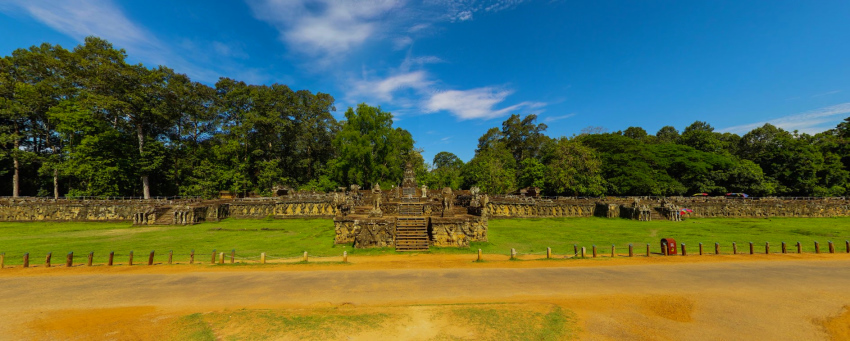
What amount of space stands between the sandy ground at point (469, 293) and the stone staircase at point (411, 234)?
9.67 feet

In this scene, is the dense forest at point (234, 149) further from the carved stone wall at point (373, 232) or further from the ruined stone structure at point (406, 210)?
the carved stone wall at point (373, 232)

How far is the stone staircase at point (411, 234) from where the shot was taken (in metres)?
16.8

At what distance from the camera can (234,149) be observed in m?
40.8

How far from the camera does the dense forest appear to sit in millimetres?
34469

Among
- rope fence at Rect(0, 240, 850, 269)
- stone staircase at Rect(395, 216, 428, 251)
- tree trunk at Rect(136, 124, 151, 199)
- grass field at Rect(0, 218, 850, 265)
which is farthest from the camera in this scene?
tree trunk at Rect(136, 124, 151, 199)

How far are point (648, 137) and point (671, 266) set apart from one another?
68719 millimetres

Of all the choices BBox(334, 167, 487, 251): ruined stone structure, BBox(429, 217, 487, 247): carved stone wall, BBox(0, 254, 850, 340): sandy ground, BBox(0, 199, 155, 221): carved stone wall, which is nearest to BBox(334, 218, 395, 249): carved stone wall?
BBox(334, 167, 487, 251): ruined stone structure

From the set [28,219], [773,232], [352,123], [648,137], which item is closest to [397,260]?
[773,232]

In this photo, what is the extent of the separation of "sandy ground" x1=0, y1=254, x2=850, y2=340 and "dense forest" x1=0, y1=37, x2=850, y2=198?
30.6 metres

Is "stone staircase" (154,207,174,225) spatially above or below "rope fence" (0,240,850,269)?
above

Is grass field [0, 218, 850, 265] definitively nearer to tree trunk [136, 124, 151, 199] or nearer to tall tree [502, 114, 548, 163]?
tree trunk [136, 124, 151, 199]

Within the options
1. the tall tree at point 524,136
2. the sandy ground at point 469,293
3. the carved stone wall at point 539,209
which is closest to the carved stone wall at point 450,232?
the sandy ground at point 469,293

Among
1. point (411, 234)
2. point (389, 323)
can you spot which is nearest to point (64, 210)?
point (411, 234)

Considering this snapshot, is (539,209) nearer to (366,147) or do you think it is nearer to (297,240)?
(366,147)
